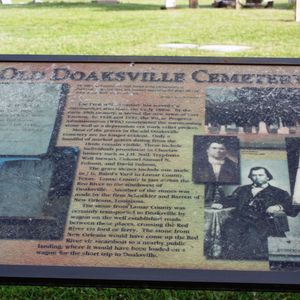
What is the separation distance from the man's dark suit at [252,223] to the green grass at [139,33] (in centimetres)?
567

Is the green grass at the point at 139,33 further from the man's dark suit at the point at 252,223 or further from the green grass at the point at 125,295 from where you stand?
the man's dark suit at the point at 252,223

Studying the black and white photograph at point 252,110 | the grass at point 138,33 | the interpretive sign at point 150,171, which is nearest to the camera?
the interpretive sign at point 150,171

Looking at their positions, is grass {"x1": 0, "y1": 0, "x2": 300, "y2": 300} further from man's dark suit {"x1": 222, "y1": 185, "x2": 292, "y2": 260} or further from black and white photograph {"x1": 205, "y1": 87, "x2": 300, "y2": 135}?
man's dark suit {"x1": 222, "y1": 185, "x2": 292, "y2": 260}

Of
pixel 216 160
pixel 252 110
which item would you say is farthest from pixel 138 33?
pixel 216 160

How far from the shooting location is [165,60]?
3438mm

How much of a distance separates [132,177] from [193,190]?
9.8 inches

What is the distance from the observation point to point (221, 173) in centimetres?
287

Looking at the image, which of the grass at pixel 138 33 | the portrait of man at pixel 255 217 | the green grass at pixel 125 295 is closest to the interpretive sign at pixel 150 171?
the portrait of man at pixel 255 217

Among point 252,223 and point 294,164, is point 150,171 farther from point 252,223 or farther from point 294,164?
point 294,164

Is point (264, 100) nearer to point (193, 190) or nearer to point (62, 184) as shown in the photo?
point (193, 190)

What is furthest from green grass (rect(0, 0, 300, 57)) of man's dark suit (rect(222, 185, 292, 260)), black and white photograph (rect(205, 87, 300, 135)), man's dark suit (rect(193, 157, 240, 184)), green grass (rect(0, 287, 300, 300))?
man's dark suit (rect(222, 185, 292, 260))

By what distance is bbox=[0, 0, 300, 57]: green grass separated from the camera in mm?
9062

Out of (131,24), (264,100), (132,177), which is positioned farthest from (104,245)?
(131,24)

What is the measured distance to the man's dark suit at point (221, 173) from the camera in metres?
2.83
